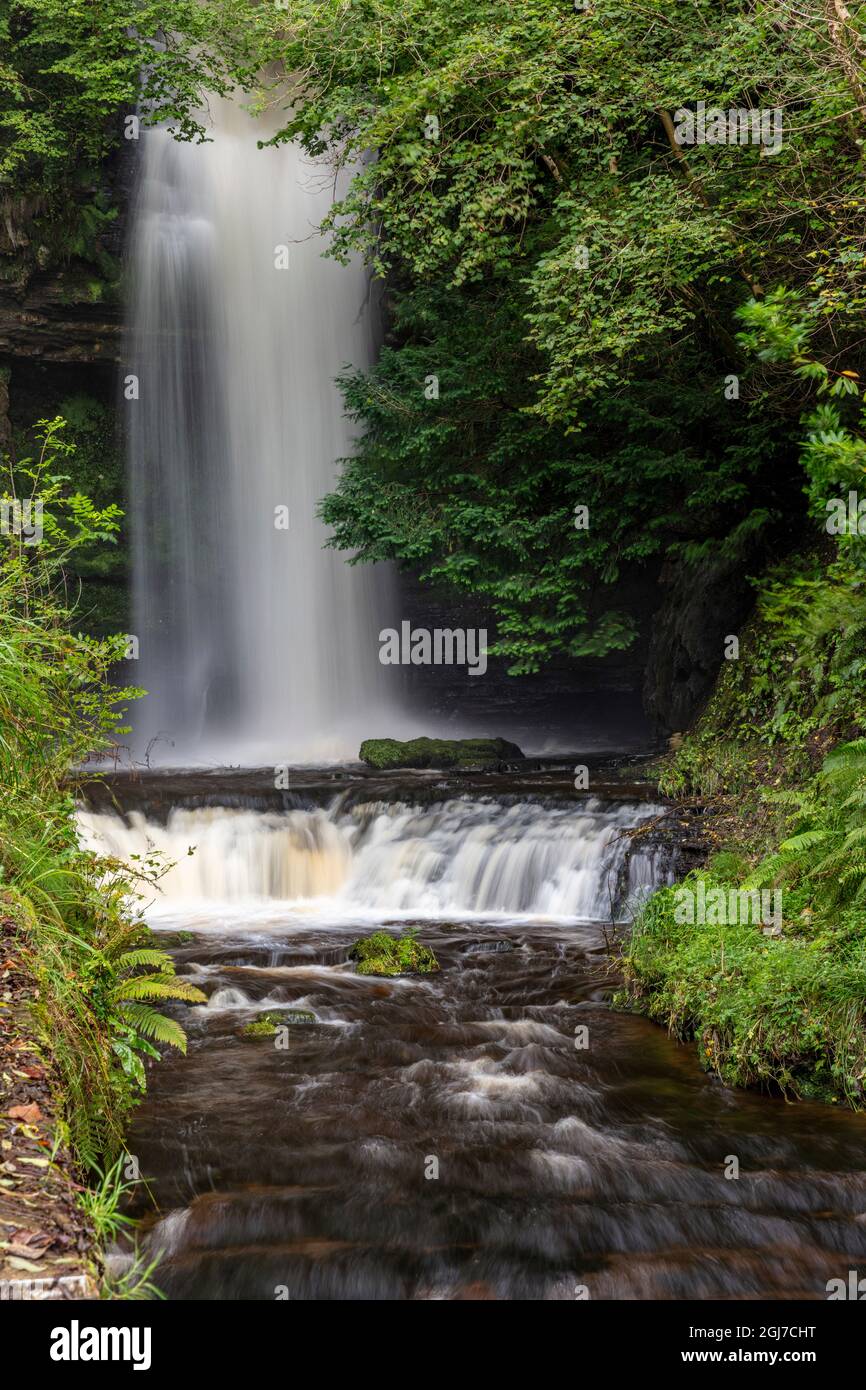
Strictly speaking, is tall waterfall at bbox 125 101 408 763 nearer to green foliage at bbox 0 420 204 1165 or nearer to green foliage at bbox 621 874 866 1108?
green foliage at bbox 621 874 866 1108

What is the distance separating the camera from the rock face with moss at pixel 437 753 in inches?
680

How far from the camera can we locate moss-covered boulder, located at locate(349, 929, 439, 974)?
917 cm

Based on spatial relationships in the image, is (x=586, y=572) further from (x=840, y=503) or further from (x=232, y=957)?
(x=232, y=957)

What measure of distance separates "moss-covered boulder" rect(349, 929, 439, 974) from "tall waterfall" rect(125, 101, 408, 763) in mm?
13208

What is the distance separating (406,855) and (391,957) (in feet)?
11.0

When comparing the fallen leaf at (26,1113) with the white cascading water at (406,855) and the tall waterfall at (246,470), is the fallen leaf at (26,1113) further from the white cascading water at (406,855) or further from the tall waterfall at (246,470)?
the tall waterfall at (246,470)

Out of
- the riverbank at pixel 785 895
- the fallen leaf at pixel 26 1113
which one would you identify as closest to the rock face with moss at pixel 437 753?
the riverbank at pixel 785 895

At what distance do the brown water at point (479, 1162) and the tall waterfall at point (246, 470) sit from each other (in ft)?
50.2

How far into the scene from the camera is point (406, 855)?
12.6 m

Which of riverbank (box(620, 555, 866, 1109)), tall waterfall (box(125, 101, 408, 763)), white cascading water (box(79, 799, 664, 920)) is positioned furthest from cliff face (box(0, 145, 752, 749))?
riverbank (box(620, 555, 866, 1109))

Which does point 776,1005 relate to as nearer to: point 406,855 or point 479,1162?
point 479,1162

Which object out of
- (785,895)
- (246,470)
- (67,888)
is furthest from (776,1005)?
(246,470)
